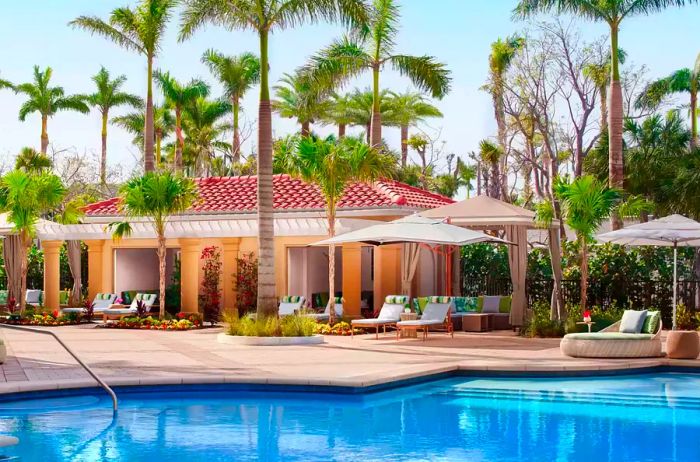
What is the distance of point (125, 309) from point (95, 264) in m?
4.16

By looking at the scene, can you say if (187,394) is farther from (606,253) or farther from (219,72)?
(219,72)

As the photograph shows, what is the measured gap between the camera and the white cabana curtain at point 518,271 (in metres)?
23.3

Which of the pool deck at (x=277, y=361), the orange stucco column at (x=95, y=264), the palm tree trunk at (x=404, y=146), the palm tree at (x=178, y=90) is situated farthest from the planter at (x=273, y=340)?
the palm tree trunk at (x=404, y=146)

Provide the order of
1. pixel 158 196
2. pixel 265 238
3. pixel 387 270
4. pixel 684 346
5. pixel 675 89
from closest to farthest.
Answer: pixel 684 346
pixel 265 238
pixel 158 196
pixel 387 270
pixel 675 89

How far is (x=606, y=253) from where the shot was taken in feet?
85.8

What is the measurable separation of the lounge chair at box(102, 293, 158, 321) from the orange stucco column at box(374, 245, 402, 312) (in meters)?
6.40

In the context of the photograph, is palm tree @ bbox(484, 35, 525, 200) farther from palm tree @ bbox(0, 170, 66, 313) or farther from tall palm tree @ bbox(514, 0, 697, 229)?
palm tree @ bbox(0, 170, 66, 313)

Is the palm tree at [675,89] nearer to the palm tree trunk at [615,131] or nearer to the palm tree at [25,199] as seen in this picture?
the palm tree trunk at [615,131]

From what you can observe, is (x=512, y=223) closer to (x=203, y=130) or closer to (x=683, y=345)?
(x=683, y=345)

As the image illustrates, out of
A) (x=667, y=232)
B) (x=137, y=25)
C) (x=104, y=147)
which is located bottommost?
(x=667, y=232)

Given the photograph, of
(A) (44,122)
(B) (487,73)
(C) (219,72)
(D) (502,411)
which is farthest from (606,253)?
(A) (44,122)

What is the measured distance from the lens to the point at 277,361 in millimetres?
17266

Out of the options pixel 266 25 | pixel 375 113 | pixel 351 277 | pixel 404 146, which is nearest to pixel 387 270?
pixel 351 277

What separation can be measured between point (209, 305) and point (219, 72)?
84.9 feet
